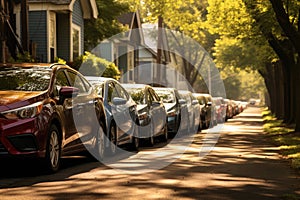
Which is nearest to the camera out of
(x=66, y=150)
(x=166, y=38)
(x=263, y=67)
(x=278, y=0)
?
(x=66, y=150)

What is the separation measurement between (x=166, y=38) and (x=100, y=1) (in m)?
26.4

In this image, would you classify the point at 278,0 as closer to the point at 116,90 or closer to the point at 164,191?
the point at 116,90

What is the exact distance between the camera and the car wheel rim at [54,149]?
1124 cm

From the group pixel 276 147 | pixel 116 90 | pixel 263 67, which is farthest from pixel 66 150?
pixel 263 67

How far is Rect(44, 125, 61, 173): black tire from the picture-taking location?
36.3 feet

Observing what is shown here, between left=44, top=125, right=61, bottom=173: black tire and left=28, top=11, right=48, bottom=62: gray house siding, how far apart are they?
796 inches

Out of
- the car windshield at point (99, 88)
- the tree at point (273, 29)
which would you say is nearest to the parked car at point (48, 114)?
the car windshield at point (99, 88)

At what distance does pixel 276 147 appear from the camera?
1977cm

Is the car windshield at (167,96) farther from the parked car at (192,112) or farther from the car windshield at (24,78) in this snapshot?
the car windshield at (24,78)

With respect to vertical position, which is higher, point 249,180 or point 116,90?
point 116,90

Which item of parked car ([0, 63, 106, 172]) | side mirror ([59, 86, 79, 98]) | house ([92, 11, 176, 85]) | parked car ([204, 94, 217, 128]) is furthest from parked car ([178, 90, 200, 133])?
house ([92, 11, 176, 85])

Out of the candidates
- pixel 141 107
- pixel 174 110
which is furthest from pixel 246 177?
pixel 174 110

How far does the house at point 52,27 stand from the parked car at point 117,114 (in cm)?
1444

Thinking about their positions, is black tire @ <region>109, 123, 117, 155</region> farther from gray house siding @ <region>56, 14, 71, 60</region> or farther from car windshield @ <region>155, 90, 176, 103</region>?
gray house siding @ <region>56, 14, 71, 60</region>
